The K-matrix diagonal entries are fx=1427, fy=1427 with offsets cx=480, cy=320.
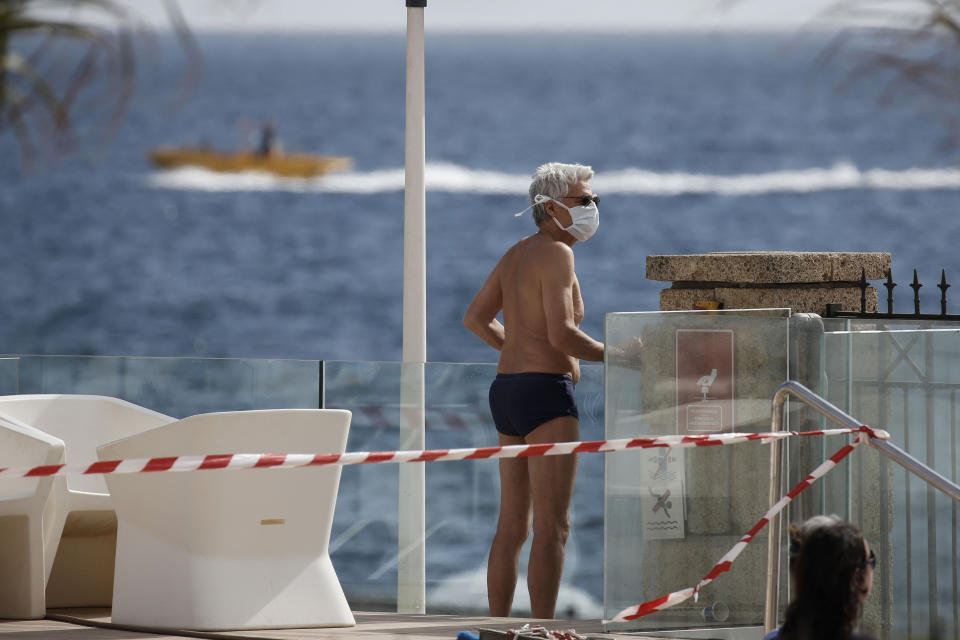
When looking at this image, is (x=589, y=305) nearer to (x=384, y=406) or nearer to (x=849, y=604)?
(x=384, y=406)

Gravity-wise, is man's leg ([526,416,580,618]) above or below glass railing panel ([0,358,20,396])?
below

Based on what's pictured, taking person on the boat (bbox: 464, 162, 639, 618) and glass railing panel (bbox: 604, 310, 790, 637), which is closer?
glass railing panel (bbox: 604, 310, 790, 637)

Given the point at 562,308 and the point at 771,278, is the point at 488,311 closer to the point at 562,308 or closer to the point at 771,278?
the point at 562,308

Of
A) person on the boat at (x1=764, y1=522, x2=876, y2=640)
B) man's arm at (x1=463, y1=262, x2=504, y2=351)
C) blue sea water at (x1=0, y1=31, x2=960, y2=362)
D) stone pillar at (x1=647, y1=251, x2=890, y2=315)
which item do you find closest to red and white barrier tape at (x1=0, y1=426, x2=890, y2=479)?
stone pillar at (x1=647, y1=251, x2=890, y2=315)

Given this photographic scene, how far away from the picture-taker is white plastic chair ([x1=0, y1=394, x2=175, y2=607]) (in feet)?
16.0

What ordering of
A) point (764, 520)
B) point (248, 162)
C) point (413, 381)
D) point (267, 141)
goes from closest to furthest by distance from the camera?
point (764, 520) → point (413, 381) → point (248, 162) → point (267, 141)

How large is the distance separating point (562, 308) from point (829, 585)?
244 cm

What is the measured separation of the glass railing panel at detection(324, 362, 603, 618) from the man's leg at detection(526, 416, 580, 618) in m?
0.57

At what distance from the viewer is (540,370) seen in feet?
15.5

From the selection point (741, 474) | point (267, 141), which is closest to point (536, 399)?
point (741, 474)

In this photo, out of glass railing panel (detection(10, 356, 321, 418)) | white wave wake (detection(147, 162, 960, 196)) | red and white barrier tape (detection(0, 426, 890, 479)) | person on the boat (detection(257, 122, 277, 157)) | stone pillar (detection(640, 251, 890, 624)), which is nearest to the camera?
red and white barrier tape (detection(0, 426, 890, 479))

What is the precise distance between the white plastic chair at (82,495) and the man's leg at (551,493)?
1.46 metres

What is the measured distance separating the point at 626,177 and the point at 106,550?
50592 mm

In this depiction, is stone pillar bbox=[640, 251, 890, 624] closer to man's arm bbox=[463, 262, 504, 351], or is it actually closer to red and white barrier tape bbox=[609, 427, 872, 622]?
red and white barrier tape bbox=[609, 427, 872, 622]
